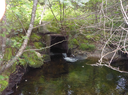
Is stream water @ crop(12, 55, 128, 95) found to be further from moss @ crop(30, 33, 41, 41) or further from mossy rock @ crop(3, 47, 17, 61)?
moss @ crop(30, 33, 41, 41)

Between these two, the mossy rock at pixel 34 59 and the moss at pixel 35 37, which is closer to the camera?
the mossy rock at pixel 34 59

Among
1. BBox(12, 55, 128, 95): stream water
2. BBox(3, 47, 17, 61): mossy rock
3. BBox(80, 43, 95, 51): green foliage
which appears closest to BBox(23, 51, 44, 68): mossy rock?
BBox(12, 55, 128, 95): stream water

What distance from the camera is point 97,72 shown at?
633 centimetres

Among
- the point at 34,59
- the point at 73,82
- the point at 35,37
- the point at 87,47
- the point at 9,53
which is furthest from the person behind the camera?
the point at 87,47

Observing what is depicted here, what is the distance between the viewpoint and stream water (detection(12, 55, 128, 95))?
172 inches

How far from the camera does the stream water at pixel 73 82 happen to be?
436 cm

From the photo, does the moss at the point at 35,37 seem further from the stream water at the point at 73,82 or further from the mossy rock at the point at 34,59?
the stream water at the point at 73,82

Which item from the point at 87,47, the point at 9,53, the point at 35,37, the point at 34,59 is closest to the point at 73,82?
the point at 34,59

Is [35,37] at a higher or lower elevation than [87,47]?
higher

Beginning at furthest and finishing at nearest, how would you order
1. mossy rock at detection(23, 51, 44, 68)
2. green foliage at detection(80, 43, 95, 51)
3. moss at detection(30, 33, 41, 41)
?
1. green foliage at detection(80, 43, 95, 51)
2. moss at detection(30, 33, 41, 41)
3. mossy rock at detection(23, 51, 44, 68)

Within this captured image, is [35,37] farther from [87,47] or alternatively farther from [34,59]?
[87,47]

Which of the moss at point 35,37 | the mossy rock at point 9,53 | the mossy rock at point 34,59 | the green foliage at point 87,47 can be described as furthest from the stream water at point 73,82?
the green foliage at point 87,47

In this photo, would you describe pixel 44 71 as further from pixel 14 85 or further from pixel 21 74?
pixel 14 85

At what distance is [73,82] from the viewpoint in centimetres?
516
